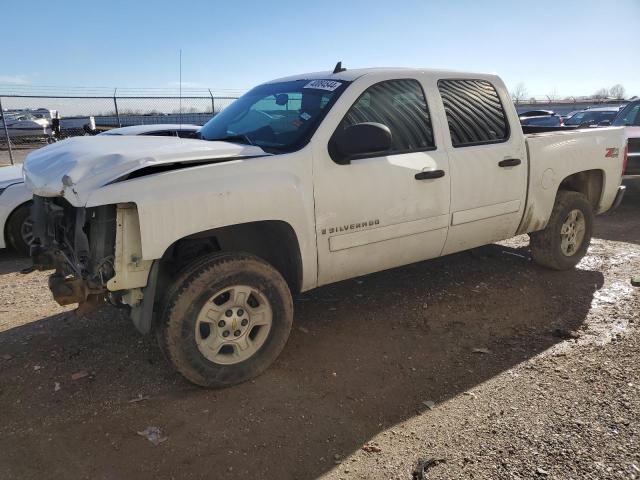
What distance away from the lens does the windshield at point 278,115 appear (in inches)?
138

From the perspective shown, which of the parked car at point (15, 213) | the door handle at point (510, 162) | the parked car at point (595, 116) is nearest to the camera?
the door handle at point (510, 162)

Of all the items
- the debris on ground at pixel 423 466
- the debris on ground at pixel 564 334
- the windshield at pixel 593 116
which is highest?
the windshield at pixel 593 116

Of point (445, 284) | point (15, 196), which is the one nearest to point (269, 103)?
point (445, 284)

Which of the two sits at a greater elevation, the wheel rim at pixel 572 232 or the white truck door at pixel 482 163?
the white truck door at pixel 482 163

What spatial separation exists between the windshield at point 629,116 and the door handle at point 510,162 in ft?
22.5

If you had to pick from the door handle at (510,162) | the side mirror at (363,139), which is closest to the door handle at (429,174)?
the side mirror at (363,139)

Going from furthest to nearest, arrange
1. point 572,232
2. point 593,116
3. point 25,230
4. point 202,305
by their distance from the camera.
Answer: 1. point 593,116
2. point 25,230
3. point 572,232
4. point 202,305

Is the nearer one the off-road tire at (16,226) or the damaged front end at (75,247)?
the damaged front end at (75,247)

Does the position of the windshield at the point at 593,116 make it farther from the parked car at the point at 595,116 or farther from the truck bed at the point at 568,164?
the truck bed at the point at 568,164

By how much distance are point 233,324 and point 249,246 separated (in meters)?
0.61

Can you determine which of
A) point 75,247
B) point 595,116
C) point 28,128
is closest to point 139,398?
point 75,247

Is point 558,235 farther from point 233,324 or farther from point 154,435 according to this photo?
point 154,435

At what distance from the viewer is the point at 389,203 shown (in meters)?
3.66

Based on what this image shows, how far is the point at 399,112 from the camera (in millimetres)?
3857
